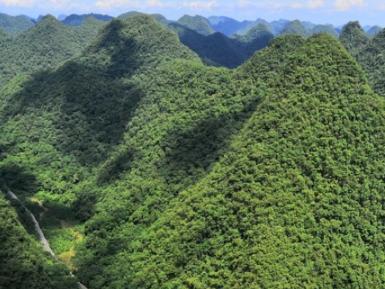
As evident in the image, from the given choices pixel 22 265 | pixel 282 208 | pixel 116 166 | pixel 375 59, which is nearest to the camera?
pixel 22 265

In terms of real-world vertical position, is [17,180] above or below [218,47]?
below

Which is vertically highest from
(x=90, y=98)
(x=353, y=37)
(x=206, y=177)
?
(x=353, y=37)

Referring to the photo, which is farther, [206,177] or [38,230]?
[38,230]

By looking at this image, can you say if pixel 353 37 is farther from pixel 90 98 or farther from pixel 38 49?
pixel 38 49

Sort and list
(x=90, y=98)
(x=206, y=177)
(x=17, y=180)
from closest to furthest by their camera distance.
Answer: (x=206, y=177)
(x=17, y=180)
(x=90, y=98)

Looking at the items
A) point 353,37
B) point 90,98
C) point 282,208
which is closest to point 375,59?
point 353,37

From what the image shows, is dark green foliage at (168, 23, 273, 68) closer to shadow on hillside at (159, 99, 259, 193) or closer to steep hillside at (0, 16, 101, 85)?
steep hillside at (0, 16, 101, 85)

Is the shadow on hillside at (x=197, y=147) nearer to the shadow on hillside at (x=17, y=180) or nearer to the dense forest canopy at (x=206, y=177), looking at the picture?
the dense forest canopy at (x=206, y=177)
